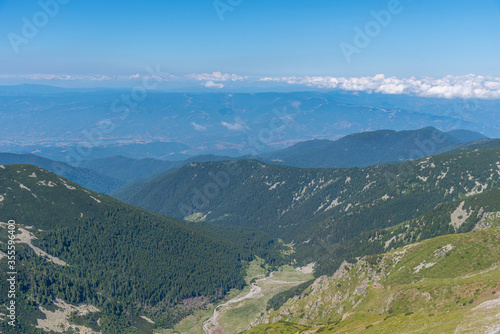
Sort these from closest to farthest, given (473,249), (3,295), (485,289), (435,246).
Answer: (485,289) < (473,249) < (435,246) < (3,295)

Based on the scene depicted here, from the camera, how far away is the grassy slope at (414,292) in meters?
99.3

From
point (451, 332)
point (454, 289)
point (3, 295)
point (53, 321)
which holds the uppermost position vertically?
point (451, 332)

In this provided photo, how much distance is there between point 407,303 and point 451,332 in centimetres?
5883

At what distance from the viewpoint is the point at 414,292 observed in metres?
134

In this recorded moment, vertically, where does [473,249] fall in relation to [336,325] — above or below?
above

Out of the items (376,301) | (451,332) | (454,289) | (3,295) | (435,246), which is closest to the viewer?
(451,332)

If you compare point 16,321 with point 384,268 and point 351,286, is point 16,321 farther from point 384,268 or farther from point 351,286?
point 384,268

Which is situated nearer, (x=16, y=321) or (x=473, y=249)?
(x=473, y=249)

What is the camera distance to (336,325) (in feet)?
434

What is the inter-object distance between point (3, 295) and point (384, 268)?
20145 centimetres

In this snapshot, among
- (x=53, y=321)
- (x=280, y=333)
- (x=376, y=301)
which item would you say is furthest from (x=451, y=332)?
(x=53, y=321)

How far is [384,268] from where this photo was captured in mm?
181125

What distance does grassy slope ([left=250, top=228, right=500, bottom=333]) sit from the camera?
99.3 meters

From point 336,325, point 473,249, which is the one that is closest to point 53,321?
point 336,325
